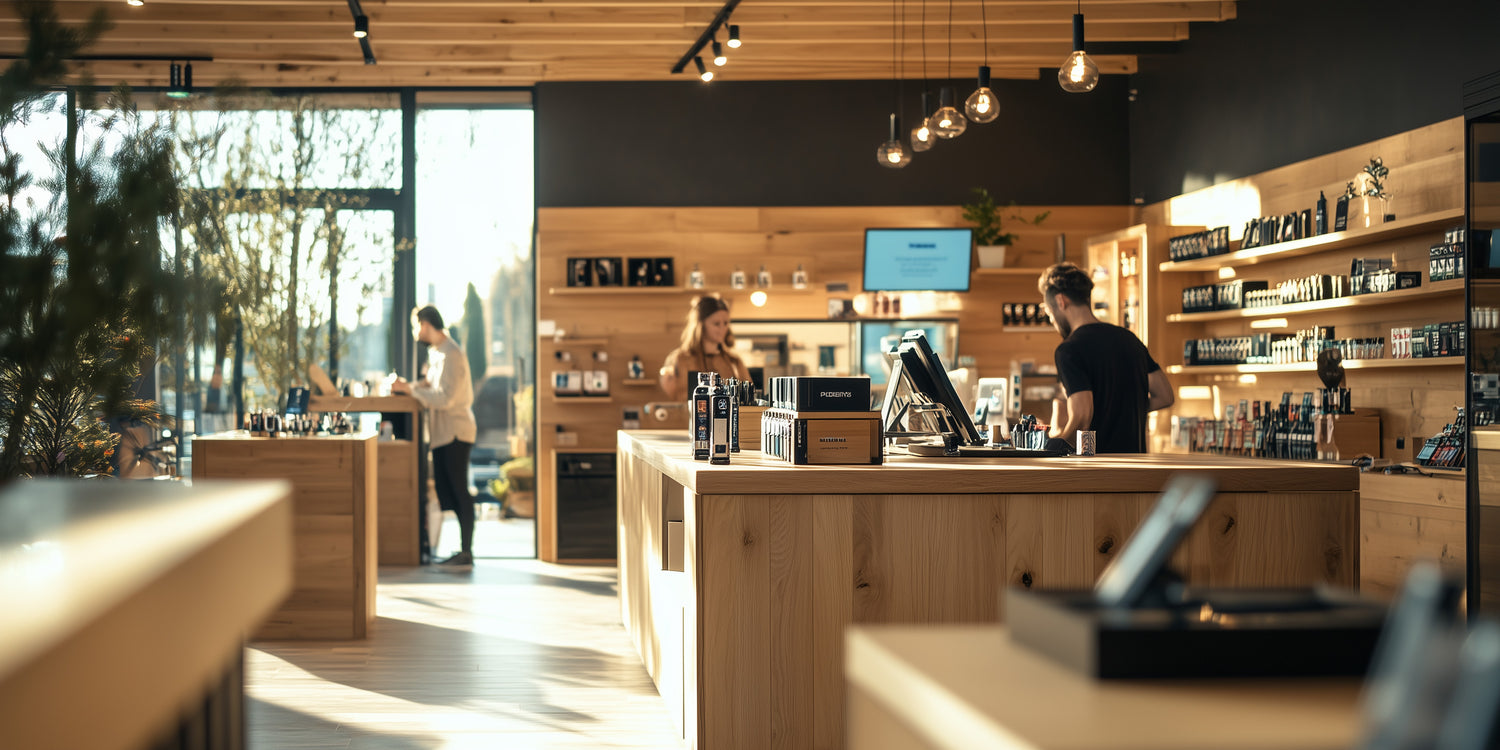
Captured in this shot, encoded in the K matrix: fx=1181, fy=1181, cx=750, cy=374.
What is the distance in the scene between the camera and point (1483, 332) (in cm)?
470

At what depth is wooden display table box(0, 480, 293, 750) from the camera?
0.70m

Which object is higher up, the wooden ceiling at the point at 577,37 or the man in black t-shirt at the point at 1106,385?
the wooden ceiling at the point at 577,37

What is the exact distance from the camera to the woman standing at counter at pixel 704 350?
20.3ft

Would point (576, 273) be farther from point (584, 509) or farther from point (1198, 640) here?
point (1198, 640)

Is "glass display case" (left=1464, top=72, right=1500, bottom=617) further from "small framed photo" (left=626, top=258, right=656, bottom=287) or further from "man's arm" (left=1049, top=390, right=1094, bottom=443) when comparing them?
"small framed photo" (left=626, top=258, right=656, bottom=287)

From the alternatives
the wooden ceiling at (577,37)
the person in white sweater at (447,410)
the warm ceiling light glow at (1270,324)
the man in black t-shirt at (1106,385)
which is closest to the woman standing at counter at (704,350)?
the person in white sweater at (447,410)

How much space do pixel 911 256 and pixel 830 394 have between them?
505 cm

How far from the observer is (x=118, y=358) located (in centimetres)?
583

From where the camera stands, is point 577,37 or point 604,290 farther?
point 604,290

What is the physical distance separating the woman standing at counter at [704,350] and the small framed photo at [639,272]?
1.95 m

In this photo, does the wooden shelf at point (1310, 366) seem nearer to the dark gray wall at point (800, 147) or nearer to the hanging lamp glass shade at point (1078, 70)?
the dark gray wall at point (800, 147)

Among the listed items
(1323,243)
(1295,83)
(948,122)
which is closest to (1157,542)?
(948,122)

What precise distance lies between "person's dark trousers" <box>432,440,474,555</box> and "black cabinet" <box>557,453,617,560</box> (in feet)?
2.28

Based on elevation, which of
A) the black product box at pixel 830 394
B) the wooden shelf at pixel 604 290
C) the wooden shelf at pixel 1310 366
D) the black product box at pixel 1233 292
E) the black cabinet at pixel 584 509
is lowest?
the black cabinet at pixel 584 509
